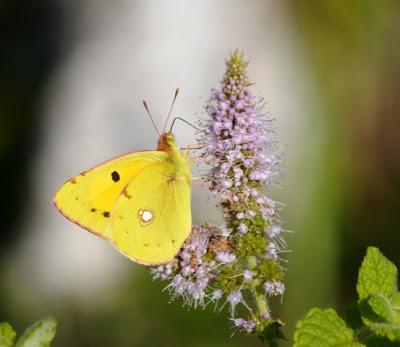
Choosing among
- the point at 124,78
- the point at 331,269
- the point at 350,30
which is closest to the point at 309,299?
the point at 331,269

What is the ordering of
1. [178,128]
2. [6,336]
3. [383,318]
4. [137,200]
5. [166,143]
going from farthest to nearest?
1. [178,128]
2. [166,143]
3. [137,200]
4. [6,336]
5. [383,318]

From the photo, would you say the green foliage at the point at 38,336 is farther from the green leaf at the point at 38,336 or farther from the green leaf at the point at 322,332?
the green leaf at the point at 322,332

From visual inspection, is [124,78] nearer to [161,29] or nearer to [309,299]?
[161,29]

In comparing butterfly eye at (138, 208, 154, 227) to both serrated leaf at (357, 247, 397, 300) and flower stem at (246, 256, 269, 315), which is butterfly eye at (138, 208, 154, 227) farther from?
serrated leaf at (357, 247, 397, 300)

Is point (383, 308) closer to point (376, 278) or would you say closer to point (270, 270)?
point (376, 278)

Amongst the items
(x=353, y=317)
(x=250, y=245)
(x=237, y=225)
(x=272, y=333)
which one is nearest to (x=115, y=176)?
(x=237, y=225)
